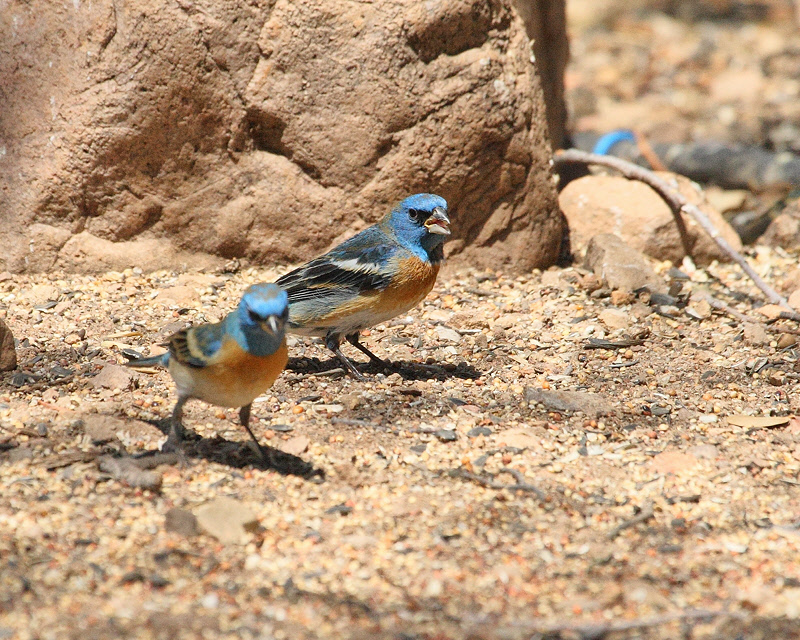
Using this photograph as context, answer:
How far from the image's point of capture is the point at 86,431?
392 cm

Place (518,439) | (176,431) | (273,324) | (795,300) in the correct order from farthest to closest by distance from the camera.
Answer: (795,300)
(518,439)
(176,431)
(273,324)

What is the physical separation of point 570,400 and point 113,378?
7.02 ft

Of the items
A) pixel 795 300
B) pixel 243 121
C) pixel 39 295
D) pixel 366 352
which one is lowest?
pixel 795 300

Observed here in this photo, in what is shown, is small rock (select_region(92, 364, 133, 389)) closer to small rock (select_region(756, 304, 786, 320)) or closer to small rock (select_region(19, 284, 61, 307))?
small rock (select_region(19, 284, 61, 307))

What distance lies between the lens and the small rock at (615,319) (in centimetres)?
541

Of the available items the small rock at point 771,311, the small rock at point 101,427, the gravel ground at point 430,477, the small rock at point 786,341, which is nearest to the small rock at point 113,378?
the gravel ground at point 430,477

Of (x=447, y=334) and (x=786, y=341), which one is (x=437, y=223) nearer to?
(x=447, y=334)

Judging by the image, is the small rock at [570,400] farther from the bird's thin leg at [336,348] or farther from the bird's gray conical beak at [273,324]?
the bird's gray conical beak at [273,324]

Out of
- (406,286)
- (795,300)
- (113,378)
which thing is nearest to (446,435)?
(406,286)

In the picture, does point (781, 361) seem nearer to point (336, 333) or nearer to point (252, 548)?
point (336, 333)

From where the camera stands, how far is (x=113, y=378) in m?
4.45

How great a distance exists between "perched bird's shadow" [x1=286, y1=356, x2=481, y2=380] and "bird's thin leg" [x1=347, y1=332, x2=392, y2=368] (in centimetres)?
2

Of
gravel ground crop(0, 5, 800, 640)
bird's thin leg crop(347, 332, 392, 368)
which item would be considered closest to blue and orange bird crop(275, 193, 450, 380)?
bird's thin leg crop(347, 332, 392, 368)

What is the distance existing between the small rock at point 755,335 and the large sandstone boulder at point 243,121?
1.68 metres
